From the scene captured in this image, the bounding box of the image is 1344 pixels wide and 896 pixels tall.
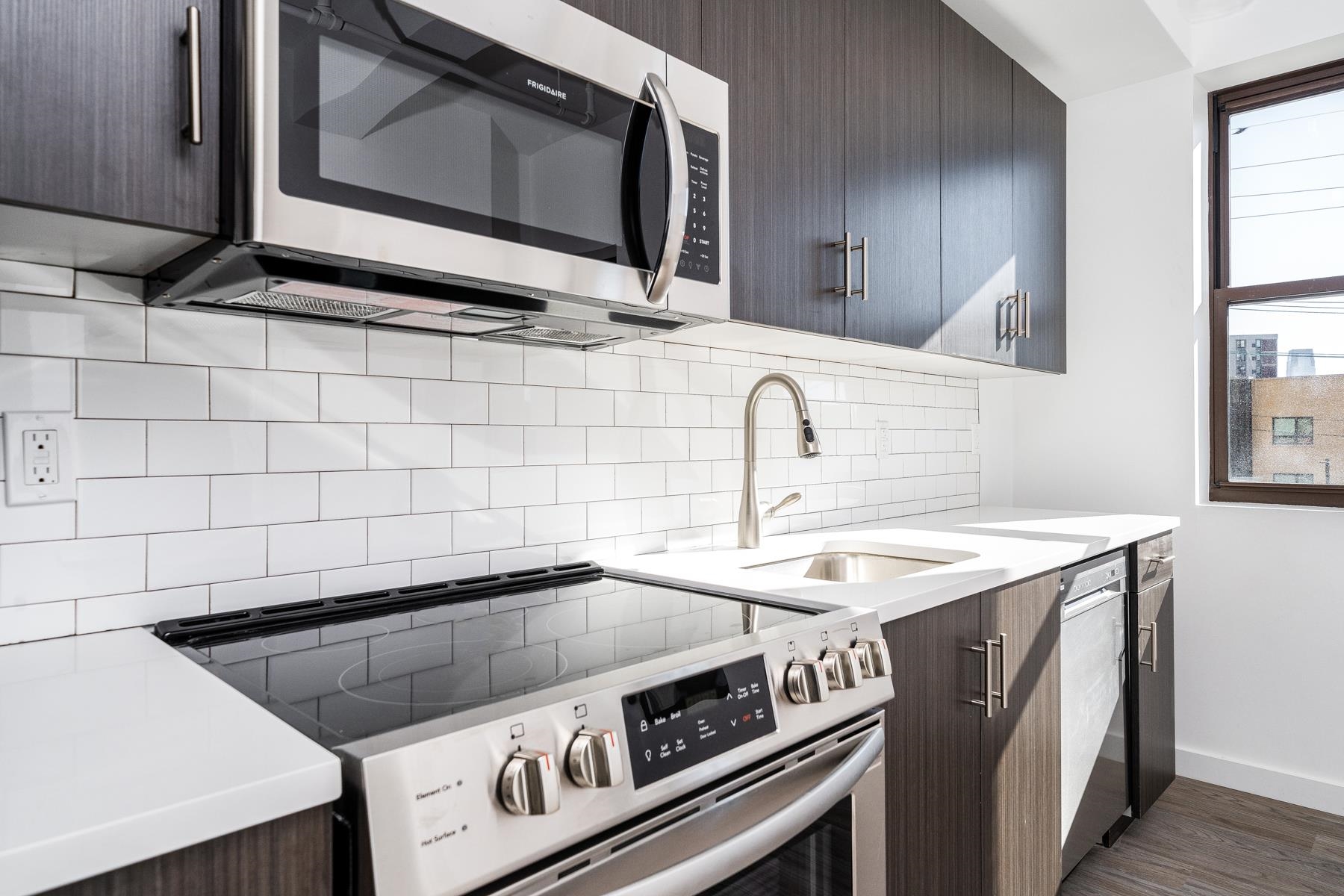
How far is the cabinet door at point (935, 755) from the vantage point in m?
1.42

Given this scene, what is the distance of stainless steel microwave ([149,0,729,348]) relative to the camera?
0.86 m

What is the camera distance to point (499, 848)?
29.3 inches

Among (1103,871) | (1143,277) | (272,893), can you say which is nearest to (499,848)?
(272,893)

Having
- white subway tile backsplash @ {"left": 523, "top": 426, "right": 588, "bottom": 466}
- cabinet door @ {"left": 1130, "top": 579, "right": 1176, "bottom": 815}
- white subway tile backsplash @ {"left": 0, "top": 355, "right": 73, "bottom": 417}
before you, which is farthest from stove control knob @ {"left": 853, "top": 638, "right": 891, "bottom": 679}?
cabinet door @ {"left": 1130, "top": 579, "right": 1176, "bottom": 815}

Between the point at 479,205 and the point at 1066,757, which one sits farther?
the point at 1066,757

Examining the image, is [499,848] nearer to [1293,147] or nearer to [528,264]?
[528,264]

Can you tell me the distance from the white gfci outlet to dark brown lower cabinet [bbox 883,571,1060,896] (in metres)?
1.24

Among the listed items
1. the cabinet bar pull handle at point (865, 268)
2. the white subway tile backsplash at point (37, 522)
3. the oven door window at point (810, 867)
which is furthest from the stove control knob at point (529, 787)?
the cabinet bar pull handle at point (865, 268)

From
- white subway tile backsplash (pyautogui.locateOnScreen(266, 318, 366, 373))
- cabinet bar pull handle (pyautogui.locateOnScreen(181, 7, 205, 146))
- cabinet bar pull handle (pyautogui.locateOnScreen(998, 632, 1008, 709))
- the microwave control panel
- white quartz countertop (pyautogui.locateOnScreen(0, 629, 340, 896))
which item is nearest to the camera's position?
white quartz countertop (pyautogui.locateOnScreen(0, 629, 340, 896))

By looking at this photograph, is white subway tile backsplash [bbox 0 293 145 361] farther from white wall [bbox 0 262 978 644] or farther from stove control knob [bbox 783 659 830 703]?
stove control knob [bbox 783 659 830 703]

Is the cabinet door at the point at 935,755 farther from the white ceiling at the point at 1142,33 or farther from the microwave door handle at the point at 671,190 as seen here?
the white ceiling at the point at 1142,33

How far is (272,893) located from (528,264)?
0.76 metres

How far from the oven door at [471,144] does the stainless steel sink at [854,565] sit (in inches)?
39.3

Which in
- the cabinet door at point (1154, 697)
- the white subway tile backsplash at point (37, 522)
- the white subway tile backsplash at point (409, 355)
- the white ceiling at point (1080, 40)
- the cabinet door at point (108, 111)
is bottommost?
the cabinet door at point (1154, 697)
